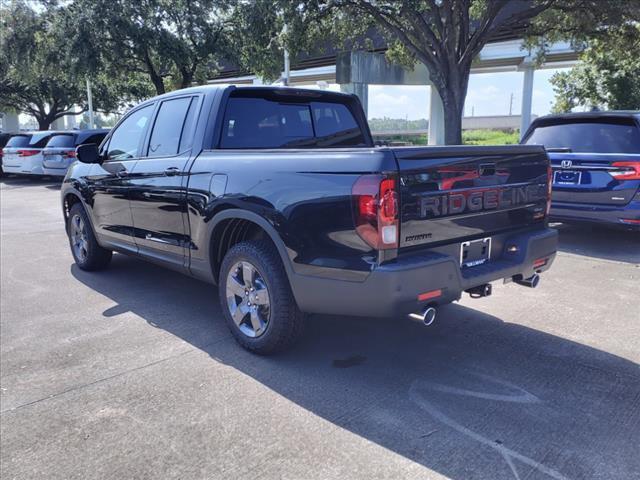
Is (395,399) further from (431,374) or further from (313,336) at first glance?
(313,336)

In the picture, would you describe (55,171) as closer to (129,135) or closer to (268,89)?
(129,135)

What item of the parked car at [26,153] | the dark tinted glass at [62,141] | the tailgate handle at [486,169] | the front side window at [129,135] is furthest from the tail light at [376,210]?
the parked car at [26,153]

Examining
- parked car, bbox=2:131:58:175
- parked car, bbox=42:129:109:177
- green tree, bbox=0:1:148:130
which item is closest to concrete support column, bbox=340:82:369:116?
green tree, bbox=0:1:148:130

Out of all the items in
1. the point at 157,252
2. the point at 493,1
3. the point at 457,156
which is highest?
the point at 493,1

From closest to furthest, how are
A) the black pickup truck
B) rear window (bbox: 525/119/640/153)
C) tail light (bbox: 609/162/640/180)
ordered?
the black pickup truck → tail light (bbox: 609/162/640/180) → rear window (bbox: 525/119/640/153)

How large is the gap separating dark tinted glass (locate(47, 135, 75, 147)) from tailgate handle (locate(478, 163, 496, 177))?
15.9 m

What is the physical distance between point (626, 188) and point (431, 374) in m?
4.42

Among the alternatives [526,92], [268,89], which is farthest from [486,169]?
[526,92]

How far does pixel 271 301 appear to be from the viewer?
372 cm

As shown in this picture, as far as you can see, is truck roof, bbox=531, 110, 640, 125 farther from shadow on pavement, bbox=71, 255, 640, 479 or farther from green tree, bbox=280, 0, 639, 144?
green tree, bbox=280, 0, 639, 144

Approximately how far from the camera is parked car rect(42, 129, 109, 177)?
16547 mm

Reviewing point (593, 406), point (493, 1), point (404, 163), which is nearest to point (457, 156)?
point (404, 163)

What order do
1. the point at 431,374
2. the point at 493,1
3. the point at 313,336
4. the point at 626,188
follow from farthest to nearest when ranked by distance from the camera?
the point at 493,1, the point at 626,188, the point at 313,336, the point at 431,374

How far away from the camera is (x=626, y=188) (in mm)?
6633
